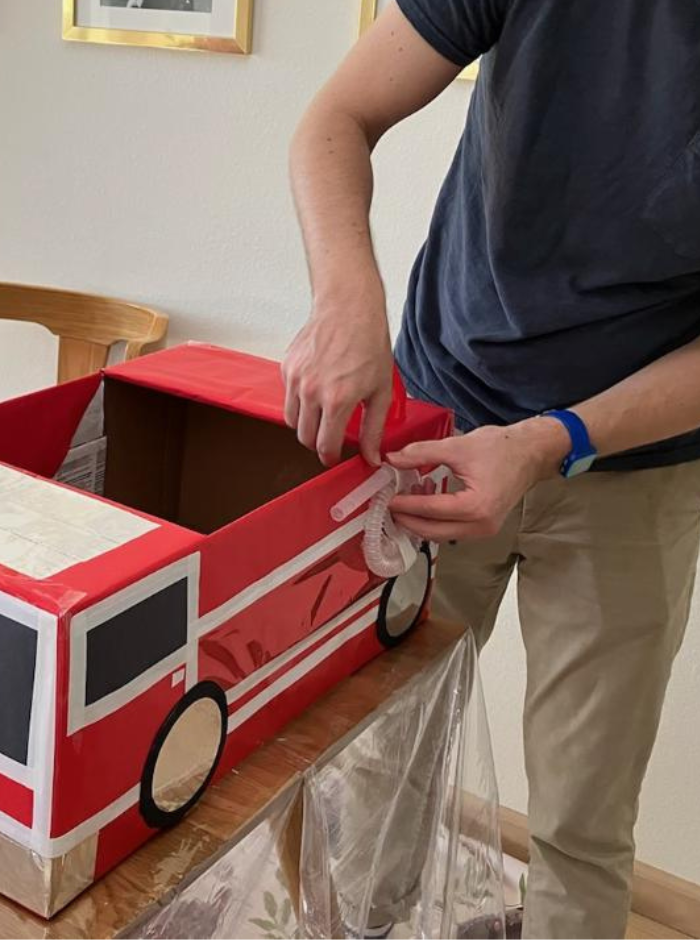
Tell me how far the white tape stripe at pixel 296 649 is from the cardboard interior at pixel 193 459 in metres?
0.11

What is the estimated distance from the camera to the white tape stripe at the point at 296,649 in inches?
27.7

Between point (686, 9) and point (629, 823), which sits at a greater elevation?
point (686, 9)

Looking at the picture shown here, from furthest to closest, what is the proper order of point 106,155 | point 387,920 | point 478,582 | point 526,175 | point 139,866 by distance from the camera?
point 106,155 → point 478,582 → point 387,920 → point 526,175 → point 139,866

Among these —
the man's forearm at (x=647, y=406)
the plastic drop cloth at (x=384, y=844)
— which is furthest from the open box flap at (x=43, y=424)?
the man's forearm at (x=647, y=406)

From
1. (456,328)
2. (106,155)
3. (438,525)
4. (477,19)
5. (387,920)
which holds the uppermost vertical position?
(477,19)

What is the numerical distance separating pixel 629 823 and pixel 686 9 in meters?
0.75

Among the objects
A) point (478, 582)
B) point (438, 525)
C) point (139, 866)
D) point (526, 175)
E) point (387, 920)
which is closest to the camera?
point (139, 866)

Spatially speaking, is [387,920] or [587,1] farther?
[387,920]

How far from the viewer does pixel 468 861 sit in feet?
3.32

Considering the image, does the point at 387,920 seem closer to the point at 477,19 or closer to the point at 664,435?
the point at 664,435

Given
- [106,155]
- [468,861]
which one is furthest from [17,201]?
[468,861]

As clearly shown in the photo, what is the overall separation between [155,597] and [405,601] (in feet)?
1.11

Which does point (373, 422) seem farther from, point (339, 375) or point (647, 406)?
point (647, 406)

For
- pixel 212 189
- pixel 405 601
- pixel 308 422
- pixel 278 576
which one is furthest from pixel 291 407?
pixel 212 189
